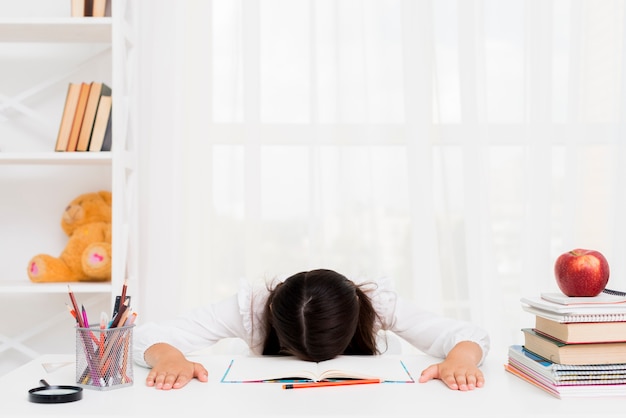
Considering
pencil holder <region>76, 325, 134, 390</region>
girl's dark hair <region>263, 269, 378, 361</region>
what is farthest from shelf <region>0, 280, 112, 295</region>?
pencil holder <region>76, 325, 134, 390</region>

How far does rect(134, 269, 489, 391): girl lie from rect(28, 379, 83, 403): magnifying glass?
0.14m

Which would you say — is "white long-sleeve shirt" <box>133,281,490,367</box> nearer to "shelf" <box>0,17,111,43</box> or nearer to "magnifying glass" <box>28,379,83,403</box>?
"magnifying glass" <box>28,379,83,403</box>

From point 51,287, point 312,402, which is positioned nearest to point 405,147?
point 51,287

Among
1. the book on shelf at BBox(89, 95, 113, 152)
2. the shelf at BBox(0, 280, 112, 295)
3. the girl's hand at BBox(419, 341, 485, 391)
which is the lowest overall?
the girl's hand at BBox(419, 341, 485, 391)

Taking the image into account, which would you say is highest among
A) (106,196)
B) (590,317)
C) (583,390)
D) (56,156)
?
(56,156)

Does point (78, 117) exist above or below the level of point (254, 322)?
above

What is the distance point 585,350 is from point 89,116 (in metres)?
1.58

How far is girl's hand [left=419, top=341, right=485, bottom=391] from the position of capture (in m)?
1.19

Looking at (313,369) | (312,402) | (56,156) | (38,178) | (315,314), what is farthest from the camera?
(38,178)

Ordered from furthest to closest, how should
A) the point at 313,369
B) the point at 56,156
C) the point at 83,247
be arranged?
the point at 83,247, the point at 56,156, the point at 313,369

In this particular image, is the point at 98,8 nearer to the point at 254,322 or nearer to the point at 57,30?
the point at 57,30

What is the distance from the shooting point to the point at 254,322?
1.63 metres

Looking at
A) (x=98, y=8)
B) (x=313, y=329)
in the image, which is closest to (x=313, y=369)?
(x=313, y=329)

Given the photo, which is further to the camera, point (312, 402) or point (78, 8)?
point (78, 8)
